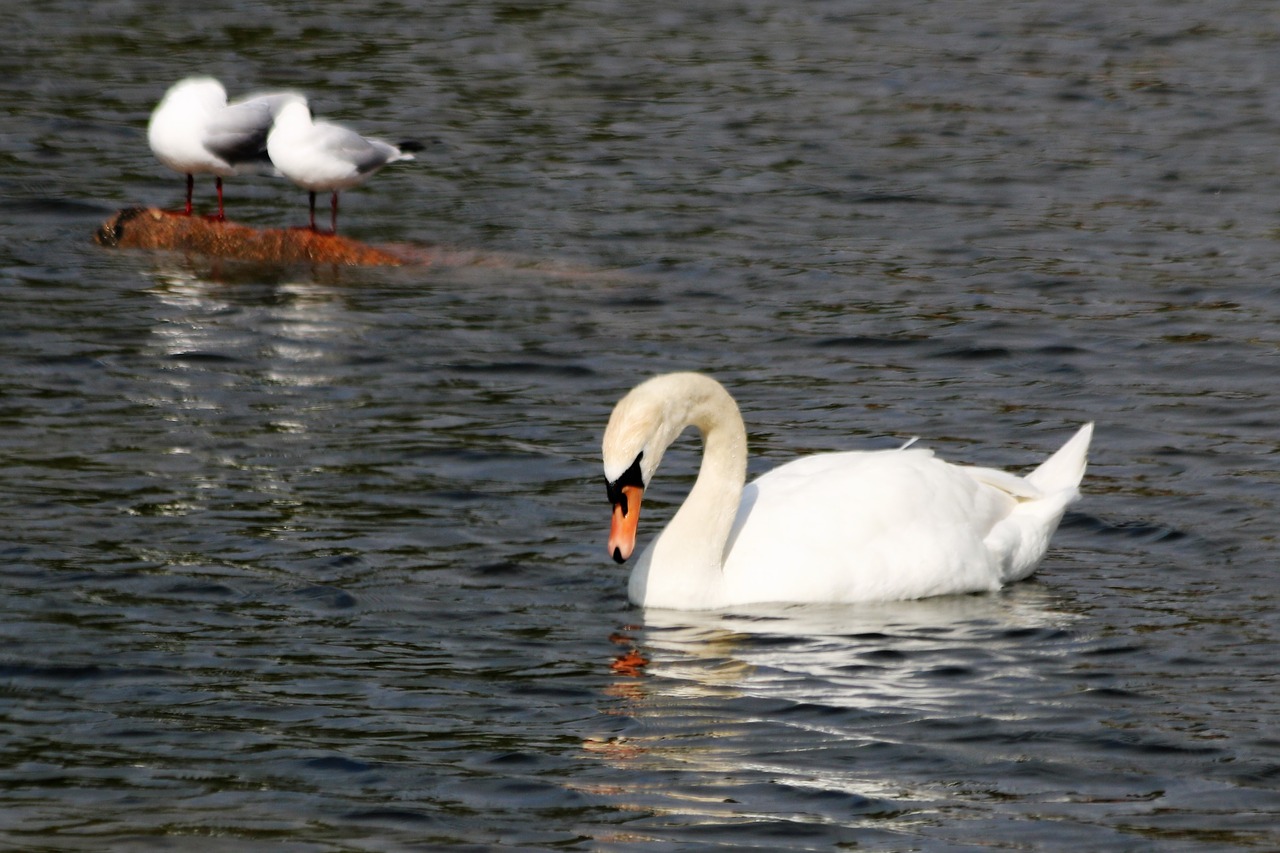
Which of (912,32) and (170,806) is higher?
(912,32)

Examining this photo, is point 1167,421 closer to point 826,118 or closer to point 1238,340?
point 1238,340

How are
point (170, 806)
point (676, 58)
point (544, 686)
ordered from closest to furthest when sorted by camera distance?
1. point (170, 806)
2. point (544, 686)
3. point (676, 58)

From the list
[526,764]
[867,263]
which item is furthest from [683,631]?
[867,263]

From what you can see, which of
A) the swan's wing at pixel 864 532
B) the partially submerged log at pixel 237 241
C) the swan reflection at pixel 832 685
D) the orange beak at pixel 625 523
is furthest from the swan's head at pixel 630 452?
the partially submerged log at pixel 237 241

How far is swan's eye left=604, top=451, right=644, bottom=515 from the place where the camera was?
8156mm

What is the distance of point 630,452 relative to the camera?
26.8 feet

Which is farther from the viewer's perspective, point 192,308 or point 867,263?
point 867,263

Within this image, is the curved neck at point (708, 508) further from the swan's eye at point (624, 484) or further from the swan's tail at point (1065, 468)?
the swan's tail at point (1065, 468)

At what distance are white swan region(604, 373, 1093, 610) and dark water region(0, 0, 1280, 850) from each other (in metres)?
0.16

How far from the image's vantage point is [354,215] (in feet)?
55.0

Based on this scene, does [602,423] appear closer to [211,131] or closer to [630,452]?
[630,452]

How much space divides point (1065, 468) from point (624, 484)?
7.49ft

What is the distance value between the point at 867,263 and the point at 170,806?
9.01 meters

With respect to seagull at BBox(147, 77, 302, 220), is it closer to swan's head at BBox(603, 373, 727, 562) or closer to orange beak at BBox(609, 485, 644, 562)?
swan's head at BBox(603, 373, 727, 562)
